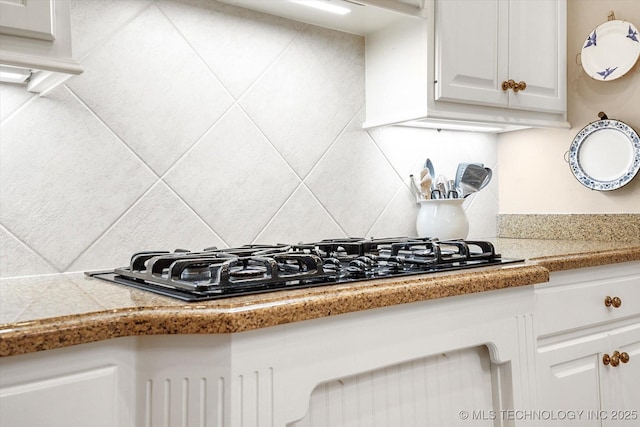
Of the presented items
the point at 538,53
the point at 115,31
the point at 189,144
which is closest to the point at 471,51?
the point at 538,53

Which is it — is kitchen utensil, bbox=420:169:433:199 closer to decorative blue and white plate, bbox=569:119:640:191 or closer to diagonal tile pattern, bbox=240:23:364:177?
diagonal tile pattern, bbox=240:23:364:177

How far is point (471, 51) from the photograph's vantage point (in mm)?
1728

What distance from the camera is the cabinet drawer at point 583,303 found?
1.39 meters

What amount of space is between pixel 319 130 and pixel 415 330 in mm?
899

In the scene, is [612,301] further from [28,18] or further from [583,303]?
[28,18]

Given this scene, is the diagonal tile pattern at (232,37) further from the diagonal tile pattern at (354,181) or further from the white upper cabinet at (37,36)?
the white upper cabinet at (37,36)

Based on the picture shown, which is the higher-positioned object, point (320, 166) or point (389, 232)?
point (320, 166)

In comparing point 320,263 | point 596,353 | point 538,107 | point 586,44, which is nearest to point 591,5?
point 586,44

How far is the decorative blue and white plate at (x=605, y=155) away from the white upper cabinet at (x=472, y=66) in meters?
0.13

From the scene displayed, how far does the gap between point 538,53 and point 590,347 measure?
1.05 meters

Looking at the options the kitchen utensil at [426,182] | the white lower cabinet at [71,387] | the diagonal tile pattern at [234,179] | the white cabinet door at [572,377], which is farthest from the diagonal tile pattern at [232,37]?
the white cabinet door at [572,377]

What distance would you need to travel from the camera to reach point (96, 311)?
31.6 inches

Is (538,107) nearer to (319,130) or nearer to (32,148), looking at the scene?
(319,130)

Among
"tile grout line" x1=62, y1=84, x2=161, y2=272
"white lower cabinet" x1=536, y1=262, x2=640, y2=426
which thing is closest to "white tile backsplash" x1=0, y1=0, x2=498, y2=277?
"tile grout line" x1=62, y1=84, x2=161, y2=272
